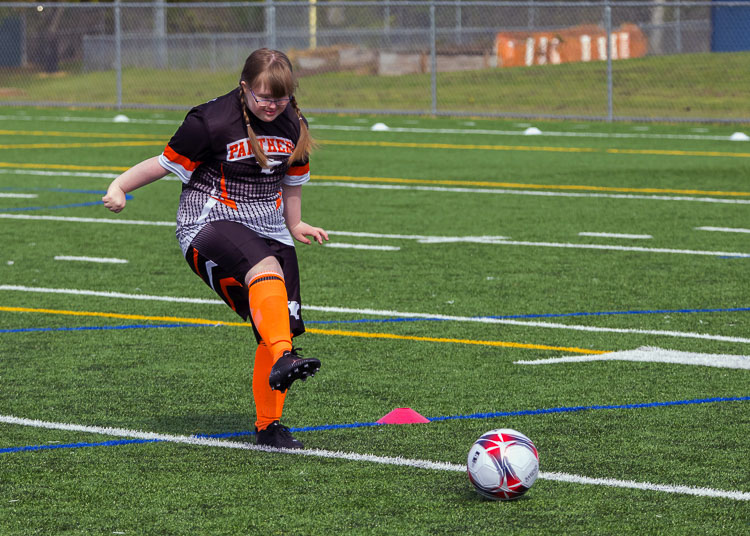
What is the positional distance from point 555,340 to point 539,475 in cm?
300

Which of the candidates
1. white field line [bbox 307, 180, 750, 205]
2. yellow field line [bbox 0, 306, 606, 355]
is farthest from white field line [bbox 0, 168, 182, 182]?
yellow field line [bbox 0, 306, 606, 355]

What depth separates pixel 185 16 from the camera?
149 ft

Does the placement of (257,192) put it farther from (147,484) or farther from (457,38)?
(457,38)

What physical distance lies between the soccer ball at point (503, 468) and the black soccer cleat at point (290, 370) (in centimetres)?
70

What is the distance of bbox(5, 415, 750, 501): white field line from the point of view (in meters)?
5.38

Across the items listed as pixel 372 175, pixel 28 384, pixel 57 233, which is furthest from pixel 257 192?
pixel 372 175

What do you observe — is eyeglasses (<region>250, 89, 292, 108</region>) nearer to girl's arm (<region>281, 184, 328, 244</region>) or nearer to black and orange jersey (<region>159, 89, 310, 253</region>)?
black and orange jersey (<region>159, 89, 310, 253</region>)

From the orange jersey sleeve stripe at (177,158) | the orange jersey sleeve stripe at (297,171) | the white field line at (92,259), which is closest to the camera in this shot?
the orange jersey sleeve stripe at (177,158)

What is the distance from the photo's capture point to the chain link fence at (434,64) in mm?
29281

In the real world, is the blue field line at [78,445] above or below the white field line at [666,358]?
above

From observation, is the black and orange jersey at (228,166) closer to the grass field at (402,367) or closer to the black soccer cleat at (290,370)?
the black soccer cleat at (290,370)

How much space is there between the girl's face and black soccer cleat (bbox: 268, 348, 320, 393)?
3.51 feet

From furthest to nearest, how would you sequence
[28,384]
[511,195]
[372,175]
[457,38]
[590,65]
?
1. [457,38]
2. [590,65]
3. [372,175]
4. [511,195]
5. [28,384]

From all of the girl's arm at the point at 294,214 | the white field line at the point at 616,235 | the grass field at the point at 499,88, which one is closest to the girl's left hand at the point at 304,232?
the girl's arm at the point at 294,214
